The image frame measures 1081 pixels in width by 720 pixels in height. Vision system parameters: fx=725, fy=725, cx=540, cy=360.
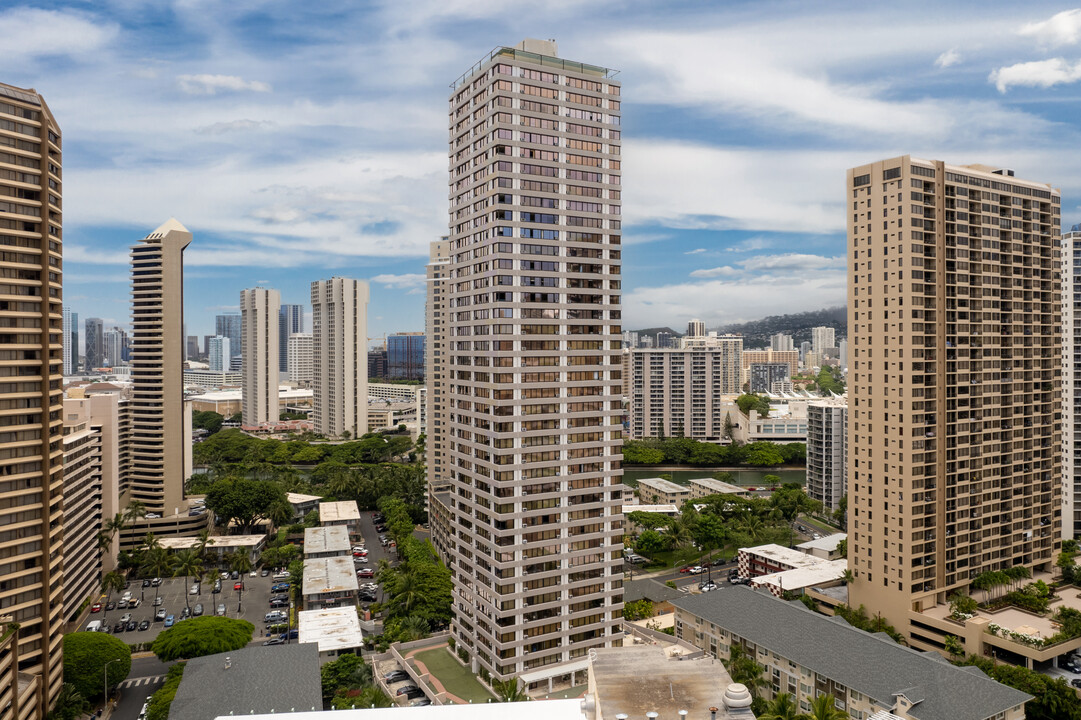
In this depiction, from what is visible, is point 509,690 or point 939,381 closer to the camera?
point 509,690

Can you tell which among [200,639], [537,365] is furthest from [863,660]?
[200,639]

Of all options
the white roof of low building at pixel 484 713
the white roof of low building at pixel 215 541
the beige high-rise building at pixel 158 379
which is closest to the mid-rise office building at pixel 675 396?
the white roof of low building at pixel 215 541

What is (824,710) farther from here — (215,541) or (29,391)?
(215,541)

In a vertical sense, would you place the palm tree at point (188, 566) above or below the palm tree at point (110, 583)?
above

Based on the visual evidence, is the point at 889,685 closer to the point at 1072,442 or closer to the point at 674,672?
the point at 674,672

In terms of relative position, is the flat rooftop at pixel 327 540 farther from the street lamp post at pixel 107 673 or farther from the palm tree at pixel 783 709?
the palm tree at pixel 783 709

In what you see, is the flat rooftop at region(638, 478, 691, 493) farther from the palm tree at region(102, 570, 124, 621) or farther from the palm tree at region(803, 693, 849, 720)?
the palm tree at region(803, 693, 849, 720)

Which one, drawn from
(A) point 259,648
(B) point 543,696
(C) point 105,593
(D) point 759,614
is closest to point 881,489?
(D) point 759,614
